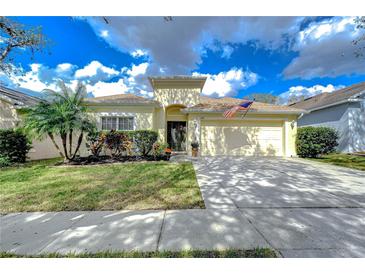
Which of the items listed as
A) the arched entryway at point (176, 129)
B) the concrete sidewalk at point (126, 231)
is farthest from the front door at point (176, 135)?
the concrete sidewalk at point (126, 231)

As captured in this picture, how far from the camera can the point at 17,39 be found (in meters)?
7.44

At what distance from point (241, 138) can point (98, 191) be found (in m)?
9.12

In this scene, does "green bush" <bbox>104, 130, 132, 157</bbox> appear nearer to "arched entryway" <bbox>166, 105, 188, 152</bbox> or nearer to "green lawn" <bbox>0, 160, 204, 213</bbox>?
"green lawn" <bbox>0, 160, 204, 213</bbox>

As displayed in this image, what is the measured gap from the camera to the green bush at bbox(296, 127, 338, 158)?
10383 millimetres

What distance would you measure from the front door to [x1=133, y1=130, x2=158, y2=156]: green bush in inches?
119

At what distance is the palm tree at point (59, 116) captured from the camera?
7.41 meters

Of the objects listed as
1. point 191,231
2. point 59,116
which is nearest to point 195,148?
point 59,116

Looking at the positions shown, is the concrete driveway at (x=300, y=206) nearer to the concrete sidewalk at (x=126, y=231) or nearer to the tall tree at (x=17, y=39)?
the concrete sidewalk at (x=126, y=231)

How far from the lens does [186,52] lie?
912 cm

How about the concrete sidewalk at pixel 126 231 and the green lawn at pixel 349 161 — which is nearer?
the concrete sidewalk at pixel 126 231

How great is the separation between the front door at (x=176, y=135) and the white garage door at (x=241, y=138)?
1906mm

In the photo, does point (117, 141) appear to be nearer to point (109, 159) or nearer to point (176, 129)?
point (109, 159)
